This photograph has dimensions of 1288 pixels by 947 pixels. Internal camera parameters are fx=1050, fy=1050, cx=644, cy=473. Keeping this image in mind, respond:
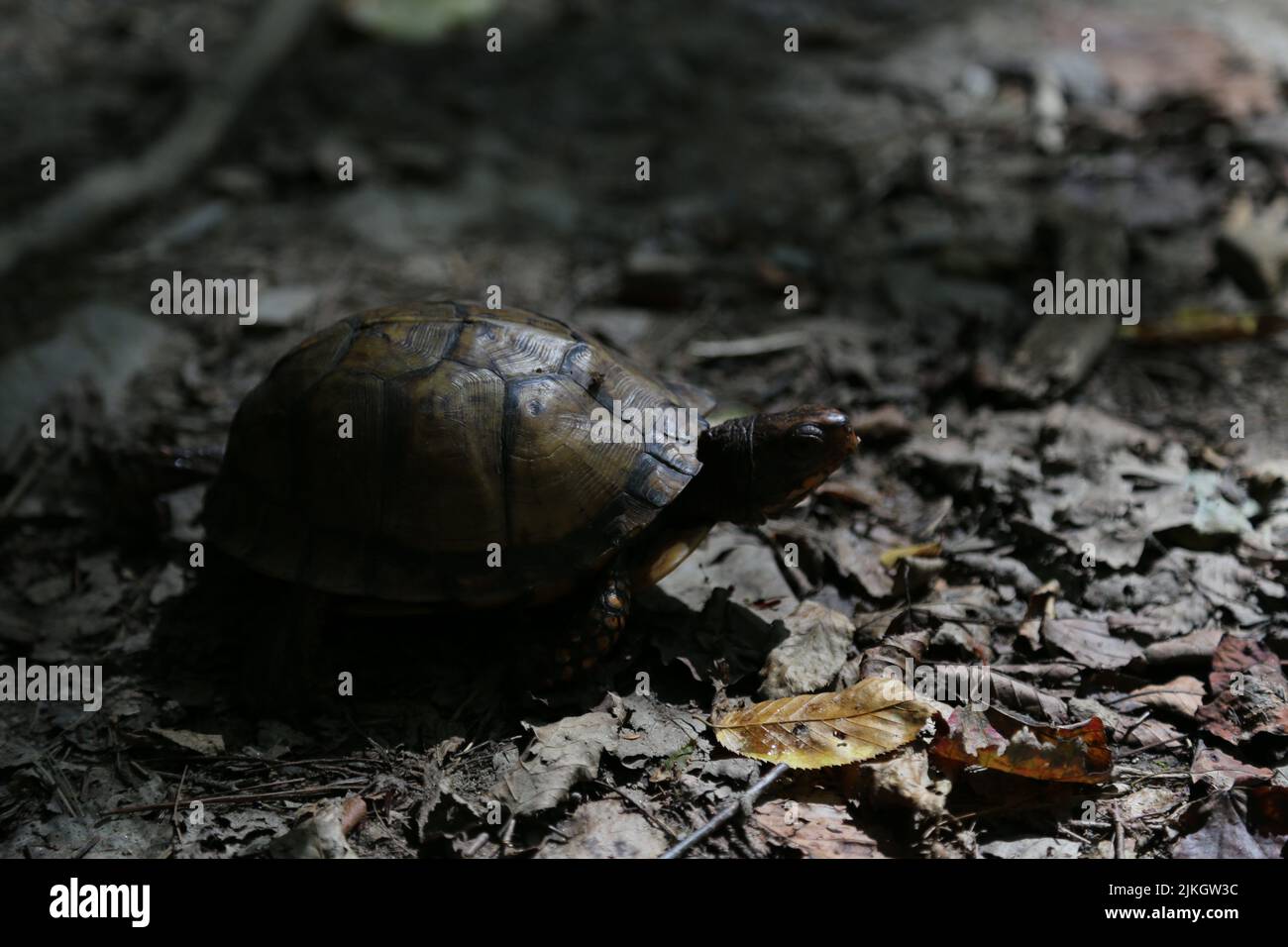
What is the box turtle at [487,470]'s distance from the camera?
3322 millimetres

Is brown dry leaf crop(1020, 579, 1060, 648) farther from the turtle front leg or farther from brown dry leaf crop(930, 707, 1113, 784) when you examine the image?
the turtle front leg

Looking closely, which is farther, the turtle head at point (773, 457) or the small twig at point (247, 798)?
the turtle head at point (773, 457)

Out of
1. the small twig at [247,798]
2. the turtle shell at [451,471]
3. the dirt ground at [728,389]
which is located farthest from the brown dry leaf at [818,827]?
the small twig at [247,798]

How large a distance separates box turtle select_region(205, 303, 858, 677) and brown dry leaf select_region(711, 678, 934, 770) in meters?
0.54

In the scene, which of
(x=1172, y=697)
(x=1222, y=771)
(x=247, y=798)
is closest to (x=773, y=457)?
(x=1172, y=697)

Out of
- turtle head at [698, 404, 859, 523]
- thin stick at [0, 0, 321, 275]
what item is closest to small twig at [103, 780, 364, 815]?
turtle head at [698, 404, 859, 523]

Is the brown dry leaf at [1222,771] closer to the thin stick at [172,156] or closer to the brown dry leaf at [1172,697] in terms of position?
the brown dry leaf at [1172,697]

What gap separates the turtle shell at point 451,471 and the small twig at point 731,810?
848 millimetres

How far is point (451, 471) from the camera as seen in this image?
3.32 metres

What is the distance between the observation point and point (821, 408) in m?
3.50

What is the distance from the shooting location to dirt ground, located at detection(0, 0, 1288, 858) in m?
3.04

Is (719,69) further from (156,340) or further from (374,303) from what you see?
(156,340)
